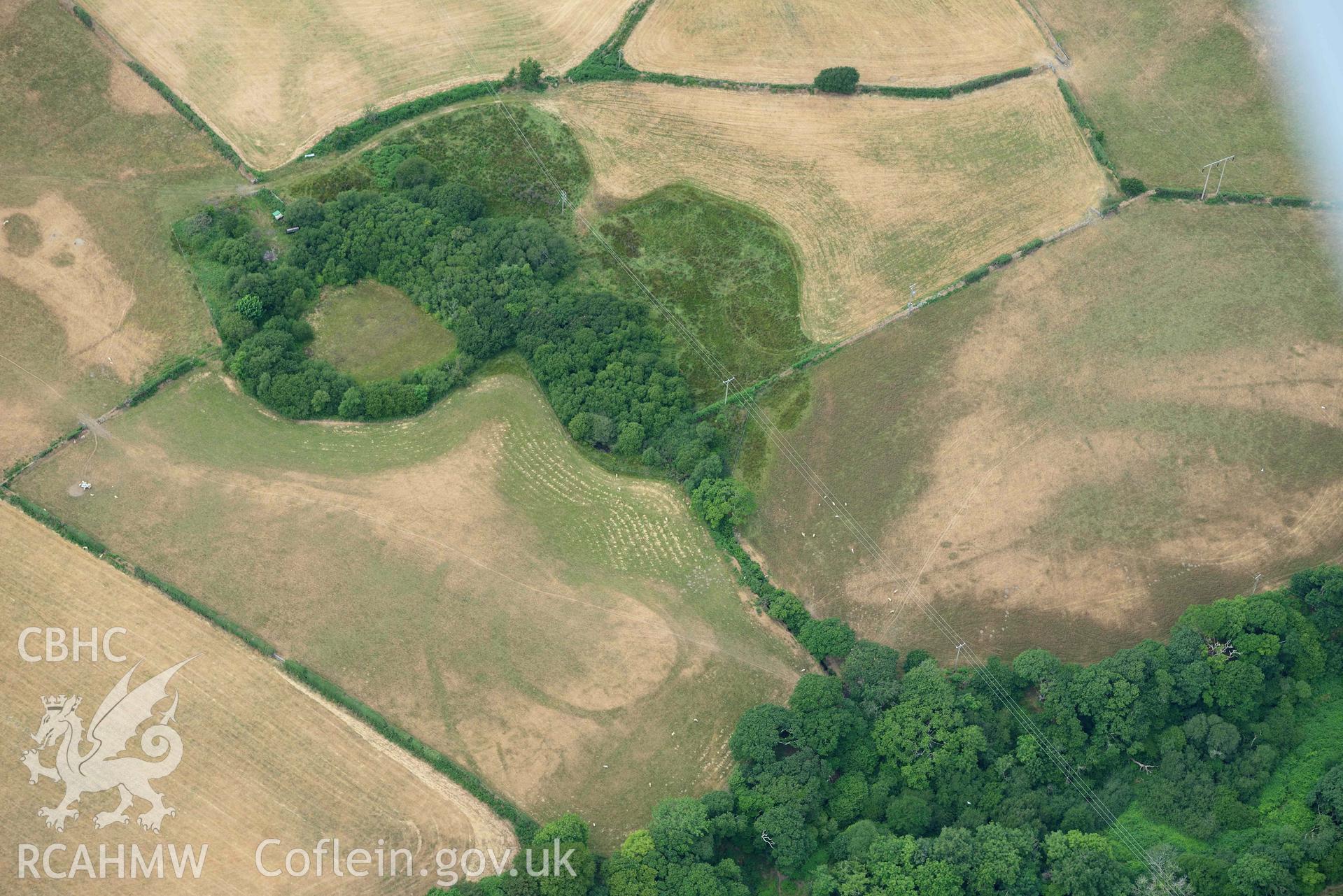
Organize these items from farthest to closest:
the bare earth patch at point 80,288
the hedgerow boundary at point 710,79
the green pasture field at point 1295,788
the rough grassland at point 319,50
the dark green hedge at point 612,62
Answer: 1. the dark green hedge at point 612,62
2. the hedgerow boundary at point 710,79
3. the rough grassland at point 319,50
4. the bare earth patch at point 80,288
5. the green pasture field at point 1295,788

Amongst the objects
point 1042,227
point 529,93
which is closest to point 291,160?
point 529,93

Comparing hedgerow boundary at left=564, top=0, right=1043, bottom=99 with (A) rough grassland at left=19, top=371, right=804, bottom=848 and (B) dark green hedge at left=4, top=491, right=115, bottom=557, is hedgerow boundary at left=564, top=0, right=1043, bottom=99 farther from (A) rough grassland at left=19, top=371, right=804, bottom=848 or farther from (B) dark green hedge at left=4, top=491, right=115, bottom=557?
(B) dark green hedge at left=4, top=491, right=115, bottom=557

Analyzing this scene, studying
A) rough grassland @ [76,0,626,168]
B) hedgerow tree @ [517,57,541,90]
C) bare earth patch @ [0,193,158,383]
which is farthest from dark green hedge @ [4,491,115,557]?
hedgerow tree @ [517,57,541,90]

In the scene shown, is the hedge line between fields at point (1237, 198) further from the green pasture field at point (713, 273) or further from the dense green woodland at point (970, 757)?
the dense green woodland at point (970, 757)

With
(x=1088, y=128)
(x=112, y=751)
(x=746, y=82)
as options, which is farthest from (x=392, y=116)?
(x=1088, y=128)

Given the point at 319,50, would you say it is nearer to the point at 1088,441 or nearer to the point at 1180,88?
the point at 1088,441

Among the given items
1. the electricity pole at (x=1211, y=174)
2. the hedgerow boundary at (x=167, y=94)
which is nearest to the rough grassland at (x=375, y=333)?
the hedgerow boundary at (x=167, y=94)
